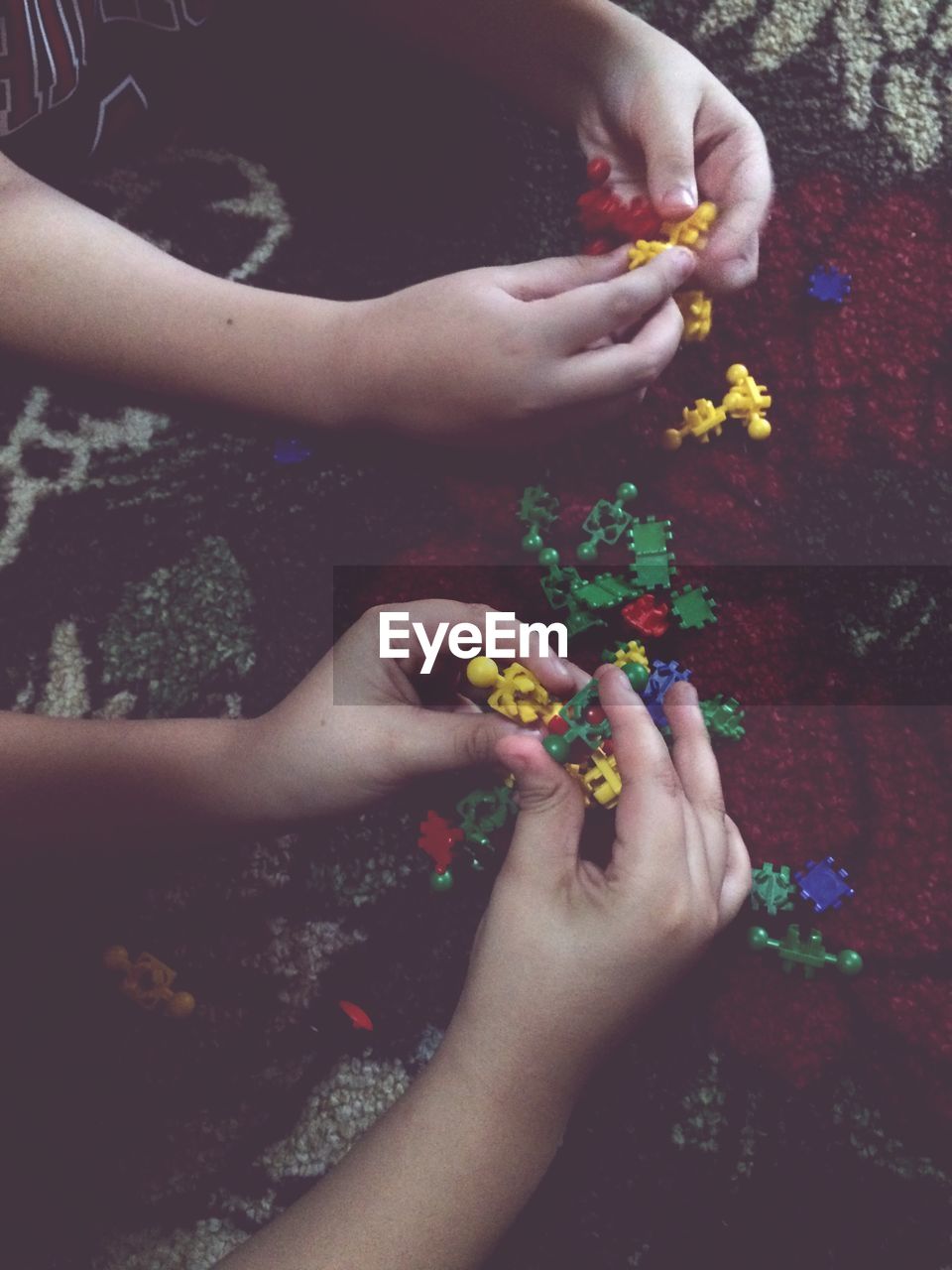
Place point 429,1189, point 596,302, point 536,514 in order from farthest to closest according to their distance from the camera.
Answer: point 536,514, point 596,302, point 429,1189

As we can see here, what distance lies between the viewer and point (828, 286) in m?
0.85

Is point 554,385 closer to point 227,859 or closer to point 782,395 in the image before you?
point 782,395

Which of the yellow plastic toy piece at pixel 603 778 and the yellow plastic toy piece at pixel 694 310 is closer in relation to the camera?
the yellow plastic toy piece at pixel 603 778

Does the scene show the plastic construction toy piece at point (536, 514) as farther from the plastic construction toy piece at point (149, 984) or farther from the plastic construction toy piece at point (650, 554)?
the plastic construction toy piece at point (149, 984)

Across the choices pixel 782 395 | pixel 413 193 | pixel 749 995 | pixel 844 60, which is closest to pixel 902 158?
pixel 844 60

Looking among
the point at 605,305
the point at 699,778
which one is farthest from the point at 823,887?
the point at 605,305

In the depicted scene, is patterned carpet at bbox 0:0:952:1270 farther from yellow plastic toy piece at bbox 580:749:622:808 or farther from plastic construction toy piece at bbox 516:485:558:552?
yellow plastic toy piece at bbox 580:749:622:808

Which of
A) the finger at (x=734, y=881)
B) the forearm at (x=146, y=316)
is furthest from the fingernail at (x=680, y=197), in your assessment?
the finger at (x=734, y=881)

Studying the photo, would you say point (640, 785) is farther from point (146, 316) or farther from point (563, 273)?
point (146, 316)

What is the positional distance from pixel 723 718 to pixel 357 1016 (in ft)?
1.18

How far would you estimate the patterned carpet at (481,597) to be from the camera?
2.31 feet

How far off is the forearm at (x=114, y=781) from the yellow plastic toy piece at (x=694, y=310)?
47 centimetres

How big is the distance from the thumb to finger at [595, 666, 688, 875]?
14.6 inches

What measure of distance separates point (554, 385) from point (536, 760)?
0.27m
